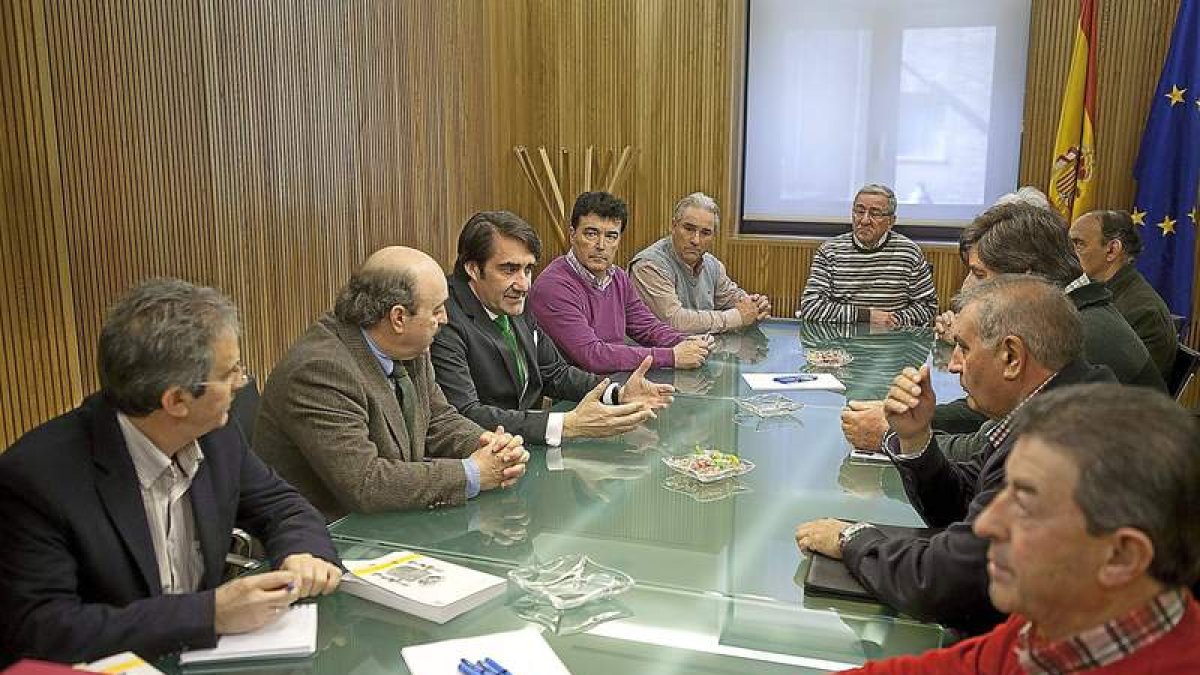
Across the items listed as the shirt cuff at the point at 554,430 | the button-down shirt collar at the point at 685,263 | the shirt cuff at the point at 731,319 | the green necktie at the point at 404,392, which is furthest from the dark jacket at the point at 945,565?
the button-down shirt collar at the point at 685,263

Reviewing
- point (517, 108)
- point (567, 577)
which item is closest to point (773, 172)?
point (517, 108)

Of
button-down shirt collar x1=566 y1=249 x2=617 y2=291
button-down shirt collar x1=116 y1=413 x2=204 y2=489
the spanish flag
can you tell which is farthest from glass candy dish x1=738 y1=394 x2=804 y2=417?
the spanish flag

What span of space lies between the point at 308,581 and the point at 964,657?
115 cm

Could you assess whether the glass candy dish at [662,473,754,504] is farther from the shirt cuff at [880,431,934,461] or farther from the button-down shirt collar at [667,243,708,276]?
the button-down shirt collar at [667,243,708,276]

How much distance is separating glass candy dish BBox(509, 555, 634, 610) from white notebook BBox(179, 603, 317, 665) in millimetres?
415

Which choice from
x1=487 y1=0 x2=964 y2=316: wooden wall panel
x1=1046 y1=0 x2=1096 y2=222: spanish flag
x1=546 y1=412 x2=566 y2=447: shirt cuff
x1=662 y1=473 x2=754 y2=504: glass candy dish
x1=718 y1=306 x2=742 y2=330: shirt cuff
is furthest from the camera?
x1=487 y1=0 x2=964 y2=316: wooden wall panel

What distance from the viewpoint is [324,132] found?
193 inches

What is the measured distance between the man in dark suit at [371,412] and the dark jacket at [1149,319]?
2.67 meters

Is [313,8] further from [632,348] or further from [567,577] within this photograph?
[567,577]

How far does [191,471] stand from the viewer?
1973mm

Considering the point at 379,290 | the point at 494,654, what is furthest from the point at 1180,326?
the point at 494,654

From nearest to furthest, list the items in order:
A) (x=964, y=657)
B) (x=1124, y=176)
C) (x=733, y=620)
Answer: (x=964, y=657) → (x=733, y=620) → (x=1124, y=176)

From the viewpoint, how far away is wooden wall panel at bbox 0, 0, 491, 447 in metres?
3.29

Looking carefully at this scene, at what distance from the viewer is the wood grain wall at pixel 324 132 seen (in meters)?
3.36
